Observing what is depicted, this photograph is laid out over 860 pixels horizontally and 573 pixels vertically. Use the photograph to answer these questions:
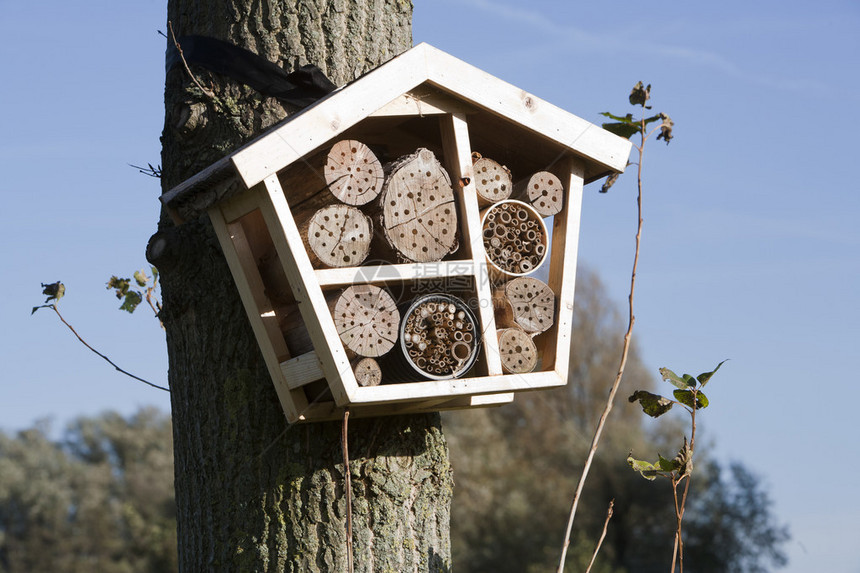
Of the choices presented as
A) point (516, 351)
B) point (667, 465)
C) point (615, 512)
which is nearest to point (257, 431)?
point (516, 351)

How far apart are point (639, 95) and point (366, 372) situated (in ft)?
2.79

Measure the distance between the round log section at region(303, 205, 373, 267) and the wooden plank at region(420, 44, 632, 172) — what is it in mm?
395

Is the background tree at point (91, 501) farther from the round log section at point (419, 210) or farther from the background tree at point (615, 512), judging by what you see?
the round log section at point (419, 210)

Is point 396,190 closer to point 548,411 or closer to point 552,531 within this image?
point 552,531

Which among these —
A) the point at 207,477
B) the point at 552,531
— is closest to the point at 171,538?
the point at 552,531

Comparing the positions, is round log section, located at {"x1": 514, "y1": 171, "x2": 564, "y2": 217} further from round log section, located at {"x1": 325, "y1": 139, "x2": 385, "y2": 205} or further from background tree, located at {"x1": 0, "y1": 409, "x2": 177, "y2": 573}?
background tree, located at {"x1": 0, "y1": 409, "x2": 177, "y2": 573}

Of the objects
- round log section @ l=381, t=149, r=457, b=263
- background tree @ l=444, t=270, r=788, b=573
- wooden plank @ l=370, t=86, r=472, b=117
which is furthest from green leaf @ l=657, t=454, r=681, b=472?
background tree @ l=444, t=270, r=788, b=573

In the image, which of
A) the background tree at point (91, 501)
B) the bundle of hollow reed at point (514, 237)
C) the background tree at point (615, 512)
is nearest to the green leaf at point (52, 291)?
the bundle of hollow reed at point (514, 237)

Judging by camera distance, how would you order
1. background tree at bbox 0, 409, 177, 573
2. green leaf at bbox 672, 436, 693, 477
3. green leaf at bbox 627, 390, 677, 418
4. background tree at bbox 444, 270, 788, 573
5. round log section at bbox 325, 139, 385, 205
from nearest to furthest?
green leaf at bbox 672, 436, 693, 477, green leaf at bbox 627, 390, 677, 418, round log section at bbox 325, 139, 385, 205, background tree at bbox 444, 270, 788, 573, background tree at bbox 0, 409, 177, 573

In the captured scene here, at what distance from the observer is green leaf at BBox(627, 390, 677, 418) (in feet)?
4.89

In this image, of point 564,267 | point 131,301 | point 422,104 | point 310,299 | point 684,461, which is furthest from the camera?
point 131,301

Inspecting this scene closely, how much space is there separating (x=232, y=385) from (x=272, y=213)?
49 cm

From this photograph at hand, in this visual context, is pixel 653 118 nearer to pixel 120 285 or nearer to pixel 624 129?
pixel 624 129

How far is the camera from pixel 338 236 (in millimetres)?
1822
